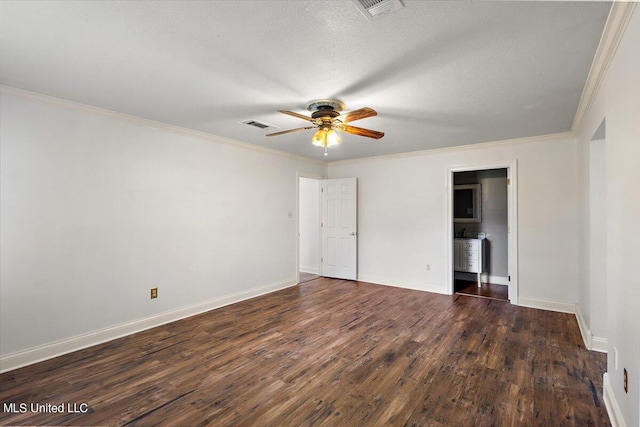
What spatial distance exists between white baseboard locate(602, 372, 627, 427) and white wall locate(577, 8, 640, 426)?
0.02 m

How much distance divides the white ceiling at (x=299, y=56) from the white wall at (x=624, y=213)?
29 centimetres

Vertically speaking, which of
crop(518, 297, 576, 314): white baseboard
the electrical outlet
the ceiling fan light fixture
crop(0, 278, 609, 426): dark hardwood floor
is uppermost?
the ceiling fan light fixture

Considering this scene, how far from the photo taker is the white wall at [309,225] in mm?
6965

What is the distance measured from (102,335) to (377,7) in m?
3.83

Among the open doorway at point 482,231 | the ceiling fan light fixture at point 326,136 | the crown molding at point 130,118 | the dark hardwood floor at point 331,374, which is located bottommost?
the dark hardwood floor at point 331,374

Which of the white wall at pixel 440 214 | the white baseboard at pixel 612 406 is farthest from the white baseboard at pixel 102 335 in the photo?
the white baseboard at pixel 612 406

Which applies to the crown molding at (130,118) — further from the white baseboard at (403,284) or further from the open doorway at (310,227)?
the white baseboard at (403,284)

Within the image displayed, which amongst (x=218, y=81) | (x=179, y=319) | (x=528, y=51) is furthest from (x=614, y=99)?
(x=179, y=319)

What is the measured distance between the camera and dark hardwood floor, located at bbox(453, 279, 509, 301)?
5.04 meters

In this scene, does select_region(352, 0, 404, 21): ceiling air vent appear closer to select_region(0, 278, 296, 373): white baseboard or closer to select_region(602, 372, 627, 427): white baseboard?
select_region(602, 372, 627, 427): white baseboard

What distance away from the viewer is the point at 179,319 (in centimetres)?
395

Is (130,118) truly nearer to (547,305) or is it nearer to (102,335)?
(102,335)

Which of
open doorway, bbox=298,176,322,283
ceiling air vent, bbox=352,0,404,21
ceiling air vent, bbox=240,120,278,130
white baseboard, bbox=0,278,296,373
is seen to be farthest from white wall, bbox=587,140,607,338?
open doorway, bbox=298,176,322,283

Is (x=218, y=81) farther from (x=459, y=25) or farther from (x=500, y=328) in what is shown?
(x=500, y=328)
